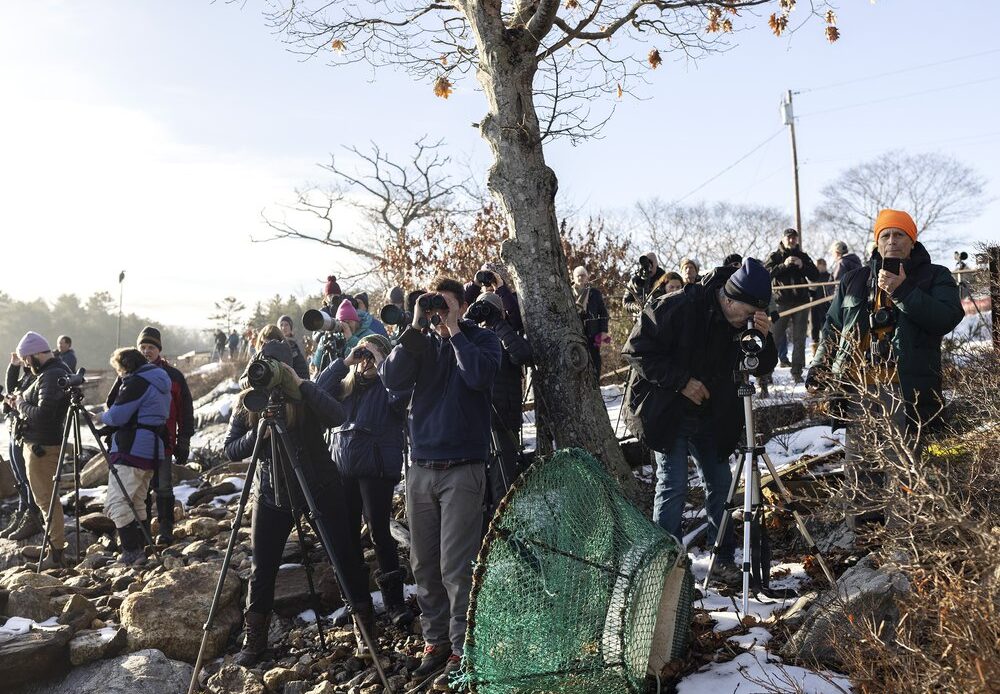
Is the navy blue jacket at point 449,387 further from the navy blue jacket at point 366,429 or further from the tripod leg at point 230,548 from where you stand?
the tripod leg at point 230,548

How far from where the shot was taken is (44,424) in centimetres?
759

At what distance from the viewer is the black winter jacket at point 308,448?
15.9 feet

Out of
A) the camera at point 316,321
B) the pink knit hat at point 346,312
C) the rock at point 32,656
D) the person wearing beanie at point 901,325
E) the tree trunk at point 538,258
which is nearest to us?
the person wearing beanie at point 901,325

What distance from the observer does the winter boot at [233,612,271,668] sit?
496 centimetres

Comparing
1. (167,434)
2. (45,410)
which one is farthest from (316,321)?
(45,410)

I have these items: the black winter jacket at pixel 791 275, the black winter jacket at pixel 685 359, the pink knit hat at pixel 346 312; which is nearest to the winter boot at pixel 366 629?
the black winter jacket at pixel 685 359

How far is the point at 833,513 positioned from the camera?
3.78 metres

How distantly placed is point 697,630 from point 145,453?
5.02m

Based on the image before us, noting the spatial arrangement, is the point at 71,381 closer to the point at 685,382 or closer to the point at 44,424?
the point at 44,424

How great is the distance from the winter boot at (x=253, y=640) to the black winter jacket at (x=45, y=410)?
12.3 ft

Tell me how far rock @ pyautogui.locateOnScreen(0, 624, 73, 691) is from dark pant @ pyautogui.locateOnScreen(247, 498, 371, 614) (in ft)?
4.94

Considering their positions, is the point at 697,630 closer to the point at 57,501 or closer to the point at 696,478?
the point at 696,478

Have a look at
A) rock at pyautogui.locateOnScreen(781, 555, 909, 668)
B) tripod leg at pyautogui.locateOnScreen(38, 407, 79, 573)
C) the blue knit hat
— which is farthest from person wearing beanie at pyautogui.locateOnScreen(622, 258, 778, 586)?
tripod leg at pyautogui.locateOnScreen(38, 407, 79, 573)

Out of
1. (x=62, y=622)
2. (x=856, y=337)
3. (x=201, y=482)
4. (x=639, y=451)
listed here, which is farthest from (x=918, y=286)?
(x=201, y=482)
